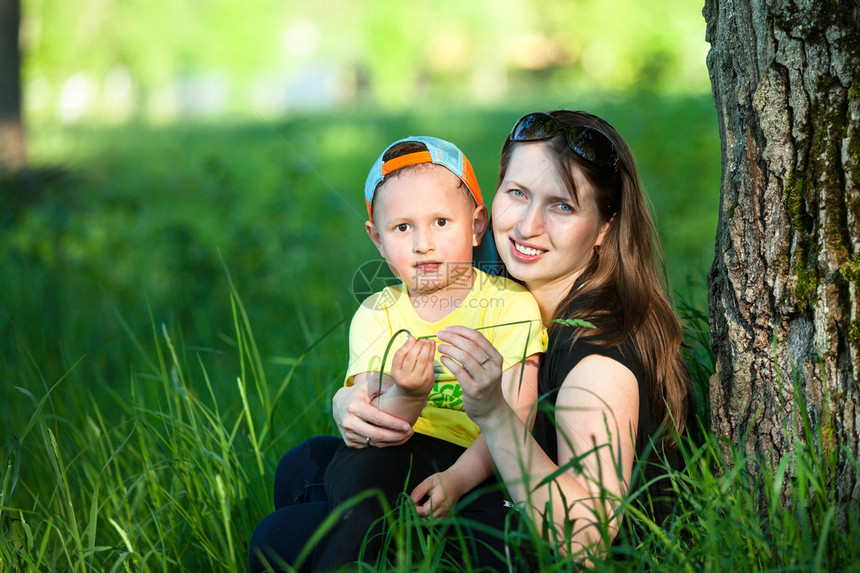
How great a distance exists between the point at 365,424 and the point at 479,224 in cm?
70

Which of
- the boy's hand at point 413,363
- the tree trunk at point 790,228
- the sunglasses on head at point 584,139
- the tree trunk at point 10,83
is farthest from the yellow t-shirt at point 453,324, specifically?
the tree trunk at point 10,83

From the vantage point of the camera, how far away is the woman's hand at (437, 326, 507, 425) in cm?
176

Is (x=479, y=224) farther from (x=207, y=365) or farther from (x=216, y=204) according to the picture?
(x=216, y=204)

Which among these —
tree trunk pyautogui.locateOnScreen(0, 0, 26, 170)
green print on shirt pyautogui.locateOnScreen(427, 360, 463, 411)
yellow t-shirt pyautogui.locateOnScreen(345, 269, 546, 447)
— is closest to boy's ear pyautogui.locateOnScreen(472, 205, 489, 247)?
yellow t-shirt pyautogui.locateOnScreen(345, 269, 546, 447)

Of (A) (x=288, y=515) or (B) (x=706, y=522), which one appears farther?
(A) (x=288, y=515)

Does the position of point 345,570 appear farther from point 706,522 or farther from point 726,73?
point 726,73

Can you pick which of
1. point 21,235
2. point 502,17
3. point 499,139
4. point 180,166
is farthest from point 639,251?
point 502,17

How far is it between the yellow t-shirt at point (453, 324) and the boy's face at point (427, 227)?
0.09 meters

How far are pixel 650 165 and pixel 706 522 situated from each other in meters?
6.35

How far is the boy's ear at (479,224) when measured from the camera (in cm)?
226

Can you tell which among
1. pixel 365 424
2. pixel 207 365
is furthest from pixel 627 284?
pixel 207 365

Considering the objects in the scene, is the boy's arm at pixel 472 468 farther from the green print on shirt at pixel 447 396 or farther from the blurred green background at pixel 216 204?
the blurred green background at pixel 216 204

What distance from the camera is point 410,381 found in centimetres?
185

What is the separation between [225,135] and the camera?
19.8m
